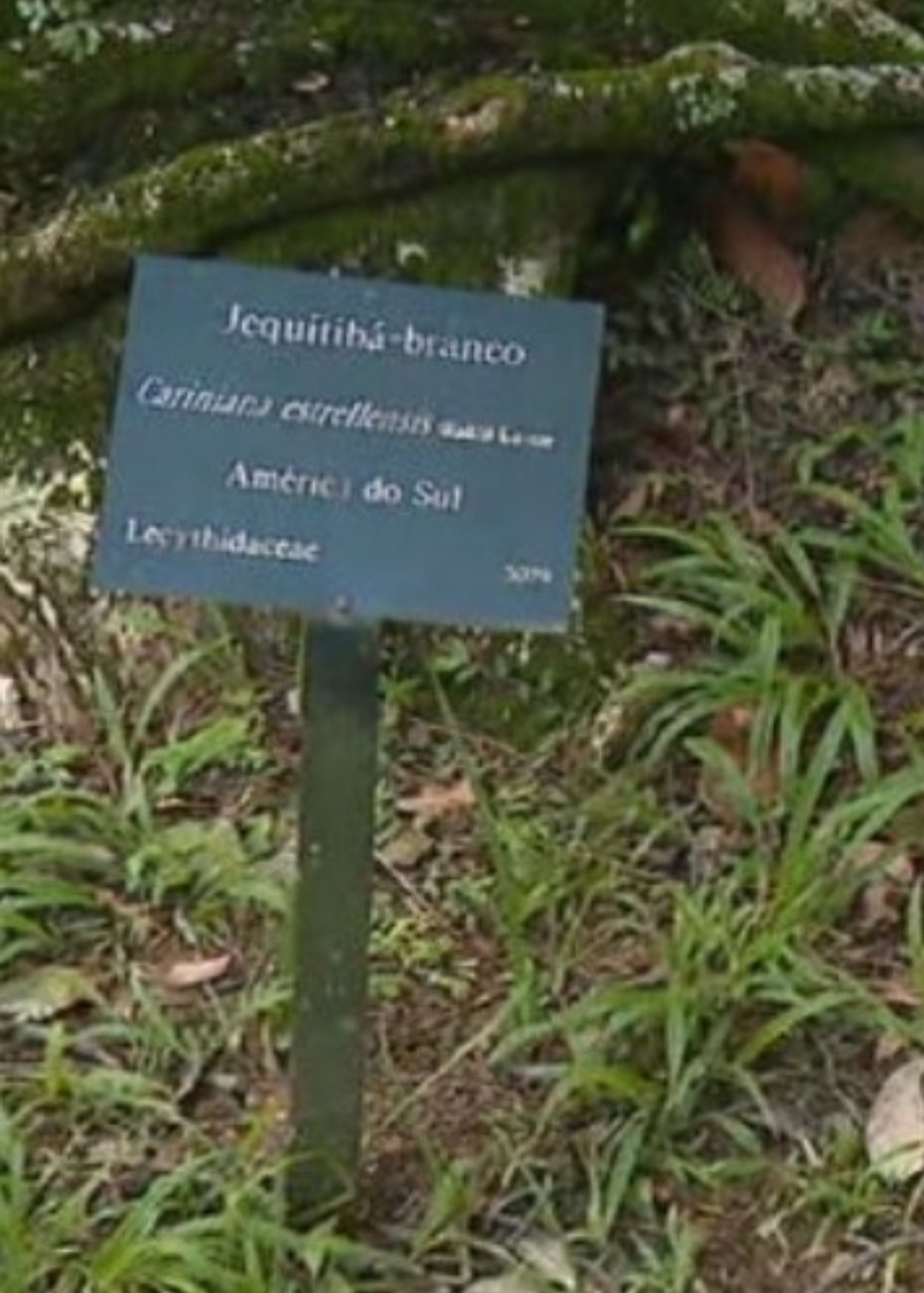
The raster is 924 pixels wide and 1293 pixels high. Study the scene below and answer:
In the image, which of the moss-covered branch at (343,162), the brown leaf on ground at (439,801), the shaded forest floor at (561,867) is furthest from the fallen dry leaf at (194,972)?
the moss-covered branch at (343,162)

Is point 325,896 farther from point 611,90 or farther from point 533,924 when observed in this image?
point 611,90

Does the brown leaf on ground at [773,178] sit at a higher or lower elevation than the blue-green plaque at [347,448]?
higher

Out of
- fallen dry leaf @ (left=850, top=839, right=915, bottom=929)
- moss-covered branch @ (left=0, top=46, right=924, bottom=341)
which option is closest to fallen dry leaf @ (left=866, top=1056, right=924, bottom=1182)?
fallen dry leaf @ (left=850, top=839, right=915, bottom=929)

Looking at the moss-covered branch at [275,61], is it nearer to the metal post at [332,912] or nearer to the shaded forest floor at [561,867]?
the shaded forest floor at [561,867]

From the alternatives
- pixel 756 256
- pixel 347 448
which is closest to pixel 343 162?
pixel 756 256

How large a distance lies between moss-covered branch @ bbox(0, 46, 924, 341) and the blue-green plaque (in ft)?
3.18

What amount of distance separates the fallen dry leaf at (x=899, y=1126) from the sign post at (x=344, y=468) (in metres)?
0.66

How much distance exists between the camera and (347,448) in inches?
114

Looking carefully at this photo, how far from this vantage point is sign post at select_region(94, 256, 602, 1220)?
113 inches

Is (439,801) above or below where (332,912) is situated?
above

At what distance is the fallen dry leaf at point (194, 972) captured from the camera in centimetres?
344

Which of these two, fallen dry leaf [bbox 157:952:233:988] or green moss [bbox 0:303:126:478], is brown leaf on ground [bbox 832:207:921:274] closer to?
green moss [bbox 0:303:126:478]

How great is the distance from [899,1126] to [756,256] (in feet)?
4.70

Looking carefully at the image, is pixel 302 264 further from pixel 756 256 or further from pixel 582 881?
pixel 582 881
